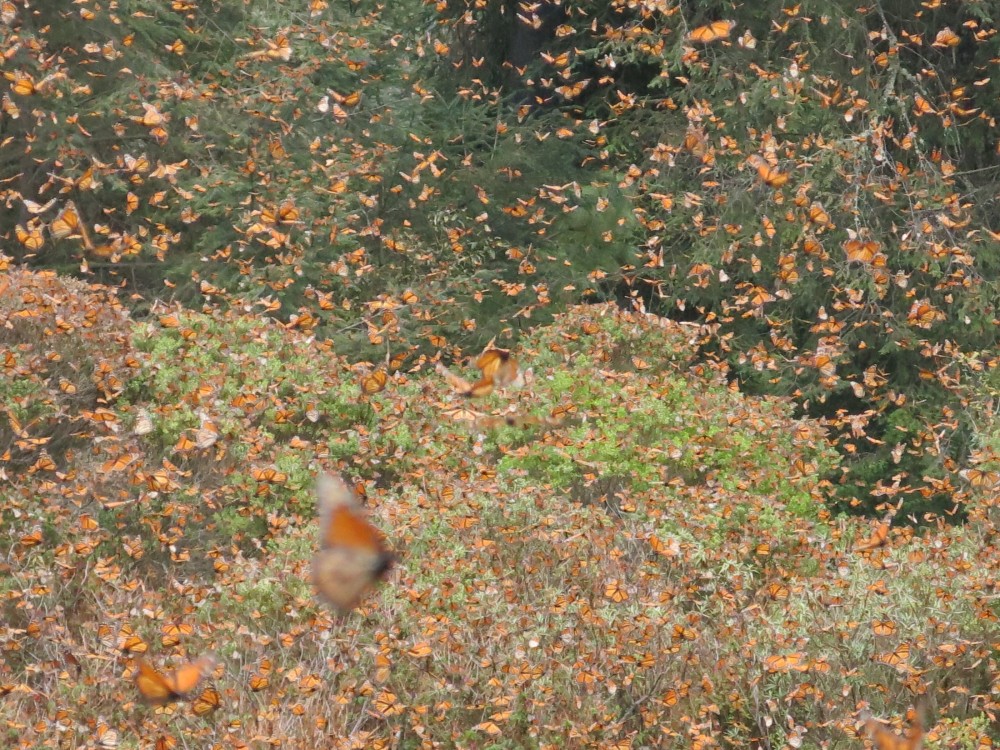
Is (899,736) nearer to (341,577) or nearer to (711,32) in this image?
(341,577)

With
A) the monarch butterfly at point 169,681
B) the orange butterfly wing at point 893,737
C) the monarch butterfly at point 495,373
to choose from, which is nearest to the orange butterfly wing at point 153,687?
the monarch butterfly at point 169,681

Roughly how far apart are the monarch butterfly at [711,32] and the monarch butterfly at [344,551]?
470 centimetres

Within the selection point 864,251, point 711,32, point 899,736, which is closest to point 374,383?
point 864,251

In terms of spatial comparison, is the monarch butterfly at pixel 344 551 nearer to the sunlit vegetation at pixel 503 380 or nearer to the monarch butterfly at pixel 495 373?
the sunlit vegetation at pixel 503 380

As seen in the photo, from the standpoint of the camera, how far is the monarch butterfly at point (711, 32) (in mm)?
8750

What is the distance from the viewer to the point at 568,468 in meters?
6.66

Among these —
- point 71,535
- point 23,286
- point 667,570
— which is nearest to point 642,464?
point 667,570

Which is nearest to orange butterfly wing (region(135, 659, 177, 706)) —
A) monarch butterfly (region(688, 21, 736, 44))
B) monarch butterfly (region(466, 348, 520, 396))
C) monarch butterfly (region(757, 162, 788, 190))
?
monarch butterfly (region(466, 348, 520, 396))

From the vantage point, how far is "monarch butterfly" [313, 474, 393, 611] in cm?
496

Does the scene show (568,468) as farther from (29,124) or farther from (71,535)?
(29,124)

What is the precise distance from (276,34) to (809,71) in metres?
4.55

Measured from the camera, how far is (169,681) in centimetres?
432

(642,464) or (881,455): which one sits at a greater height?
(642,464)

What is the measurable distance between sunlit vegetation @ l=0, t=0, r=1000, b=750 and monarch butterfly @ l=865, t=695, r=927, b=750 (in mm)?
20
